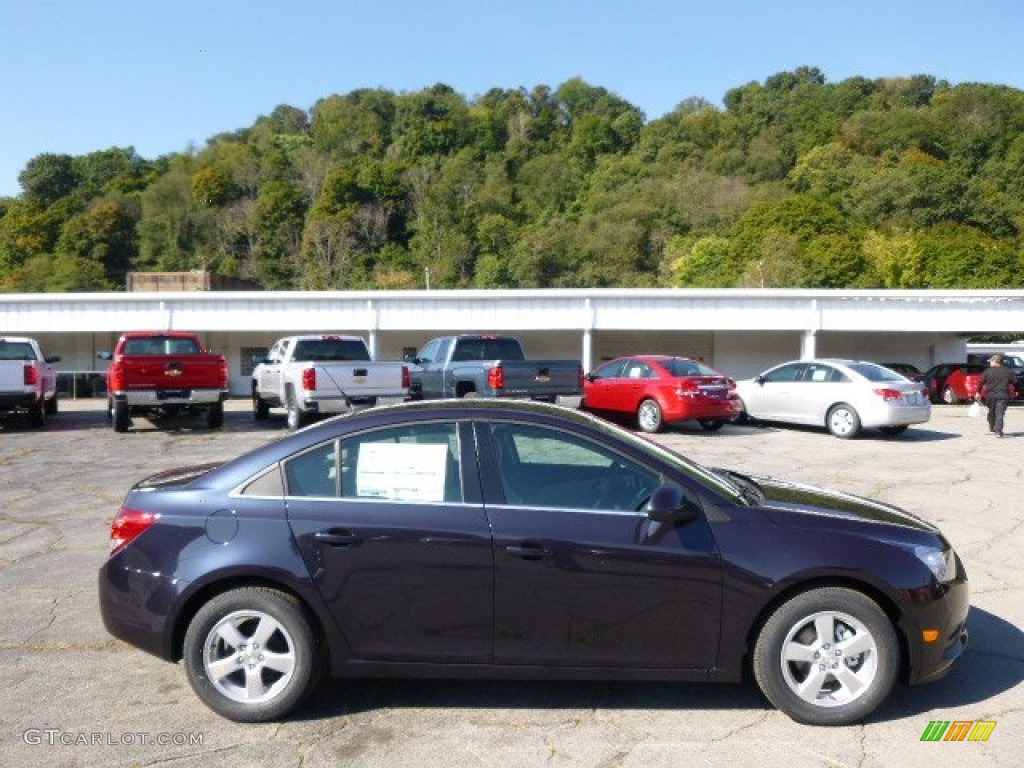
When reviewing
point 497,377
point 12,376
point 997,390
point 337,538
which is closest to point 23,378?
point 12,376

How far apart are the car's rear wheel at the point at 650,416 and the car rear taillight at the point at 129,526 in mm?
13023

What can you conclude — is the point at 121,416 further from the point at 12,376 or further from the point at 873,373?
the point at 873,373

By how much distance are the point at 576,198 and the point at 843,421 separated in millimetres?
68785

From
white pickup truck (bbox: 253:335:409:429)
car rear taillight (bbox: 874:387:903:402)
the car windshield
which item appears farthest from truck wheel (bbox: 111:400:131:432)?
car rear taillight (bbox: 874:387:903:402)

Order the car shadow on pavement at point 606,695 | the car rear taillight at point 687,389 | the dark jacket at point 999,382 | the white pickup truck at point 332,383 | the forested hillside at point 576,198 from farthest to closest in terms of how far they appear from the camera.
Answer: the forested hillside at point 576,198, the dark jacket at point 999,382, the car rear taillight at point 687,389, the white pickup truck at point 332,383, the car shadow on pavement at point 606,695

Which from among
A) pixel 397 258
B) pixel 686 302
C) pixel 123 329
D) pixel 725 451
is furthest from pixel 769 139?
pixel 725 451

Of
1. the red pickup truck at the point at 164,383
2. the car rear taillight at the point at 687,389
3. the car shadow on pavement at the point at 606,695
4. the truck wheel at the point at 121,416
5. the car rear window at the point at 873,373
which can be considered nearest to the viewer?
the car shadow on pavement at the point at 606,695

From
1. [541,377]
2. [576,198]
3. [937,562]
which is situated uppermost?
[576,198]

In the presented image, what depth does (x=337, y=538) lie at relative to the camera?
13.9ft

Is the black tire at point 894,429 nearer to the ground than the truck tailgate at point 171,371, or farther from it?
nearer to the ground

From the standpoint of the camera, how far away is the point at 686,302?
90.2ft

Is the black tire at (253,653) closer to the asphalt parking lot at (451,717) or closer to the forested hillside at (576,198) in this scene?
the asphalt parking lot at (451,717)

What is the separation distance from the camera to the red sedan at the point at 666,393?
1631cm

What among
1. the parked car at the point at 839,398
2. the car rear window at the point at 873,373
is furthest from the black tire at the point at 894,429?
the car rear window at the point at 873,373
